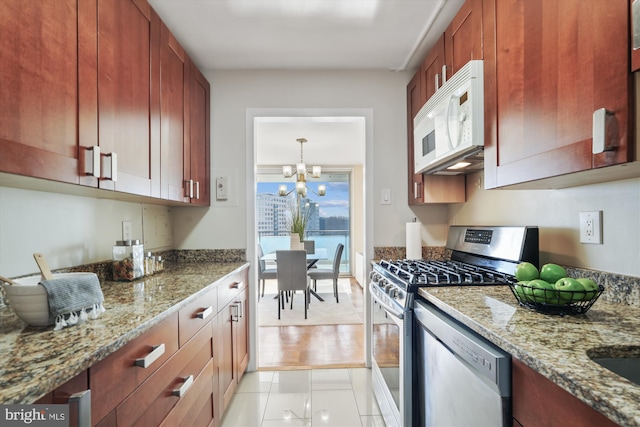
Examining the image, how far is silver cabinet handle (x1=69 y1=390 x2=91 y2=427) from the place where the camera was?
0.67m

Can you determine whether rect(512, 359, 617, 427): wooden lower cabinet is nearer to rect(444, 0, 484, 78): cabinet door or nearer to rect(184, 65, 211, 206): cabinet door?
rect(444, 0, 484, 78): cabinet door

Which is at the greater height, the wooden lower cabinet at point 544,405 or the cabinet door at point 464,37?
the cabinet door at point 464,37

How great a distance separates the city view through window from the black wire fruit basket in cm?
564

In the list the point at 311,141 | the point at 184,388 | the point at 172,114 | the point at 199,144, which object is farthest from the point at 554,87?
the point at 311,141

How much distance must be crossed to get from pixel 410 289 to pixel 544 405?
78 centimetres

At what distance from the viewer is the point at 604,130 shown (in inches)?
32.3

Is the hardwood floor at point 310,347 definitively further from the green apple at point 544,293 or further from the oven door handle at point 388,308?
the green apple at point 544,293

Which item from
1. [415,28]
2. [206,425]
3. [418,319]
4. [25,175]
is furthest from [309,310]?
[25,175]

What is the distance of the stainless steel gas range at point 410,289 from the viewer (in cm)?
146

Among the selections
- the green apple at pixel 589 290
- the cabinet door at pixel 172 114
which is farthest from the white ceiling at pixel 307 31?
the green apple at pixel 589 290

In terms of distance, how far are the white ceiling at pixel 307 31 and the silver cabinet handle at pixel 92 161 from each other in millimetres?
1094

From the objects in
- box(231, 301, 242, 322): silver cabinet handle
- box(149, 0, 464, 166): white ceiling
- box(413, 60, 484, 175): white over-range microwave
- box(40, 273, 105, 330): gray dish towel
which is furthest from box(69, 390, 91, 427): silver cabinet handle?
box(149, 0, 464, 166): white ceiling

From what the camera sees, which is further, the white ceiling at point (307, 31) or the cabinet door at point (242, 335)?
→ the cabinet door at point (242, 335)

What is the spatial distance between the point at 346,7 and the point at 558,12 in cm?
110
